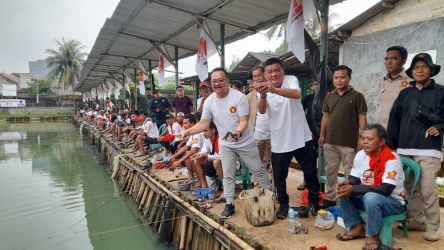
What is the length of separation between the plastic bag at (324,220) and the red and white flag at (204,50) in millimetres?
4797

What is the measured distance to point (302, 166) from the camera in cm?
368

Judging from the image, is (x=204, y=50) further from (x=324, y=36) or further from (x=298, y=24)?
(x=324, y=36)

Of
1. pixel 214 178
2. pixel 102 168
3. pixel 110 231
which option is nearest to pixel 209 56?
pixel 214 178

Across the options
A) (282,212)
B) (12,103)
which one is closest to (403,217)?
(282,212)

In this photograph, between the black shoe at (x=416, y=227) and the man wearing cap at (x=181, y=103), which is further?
the man wearing cap at (x=181, y=103)

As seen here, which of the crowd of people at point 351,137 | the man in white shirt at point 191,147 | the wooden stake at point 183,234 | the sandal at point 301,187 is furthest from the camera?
the man in white shirt at point 191,147

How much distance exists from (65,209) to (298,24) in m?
6.84

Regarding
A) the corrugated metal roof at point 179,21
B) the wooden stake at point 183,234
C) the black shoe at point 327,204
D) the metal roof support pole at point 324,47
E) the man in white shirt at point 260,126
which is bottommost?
the wooden stake at point 183,234

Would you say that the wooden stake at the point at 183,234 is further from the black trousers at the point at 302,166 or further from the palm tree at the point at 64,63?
the palm tree at the point at 64,63

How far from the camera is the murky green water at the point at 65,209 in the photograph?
5965 mm

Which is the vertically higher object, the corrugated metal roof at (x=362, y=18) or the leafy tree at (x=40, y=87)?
the leafy tree at (x=40, y=87)

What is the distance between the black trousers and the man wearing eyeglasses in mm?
870

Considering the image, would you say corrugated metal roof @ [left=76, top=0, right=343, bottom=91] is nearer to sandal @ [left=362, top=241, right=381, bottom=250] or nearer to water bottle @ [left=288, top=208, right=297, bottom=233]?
water bottle @ [left=288, top=208, right=297, bottom=233]

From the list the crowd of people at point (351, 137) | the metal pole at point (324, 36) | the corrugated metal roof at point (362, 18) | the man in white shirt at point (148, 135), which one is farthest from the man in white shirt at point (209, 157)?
the corrugated metal roof at point (362, 18)
